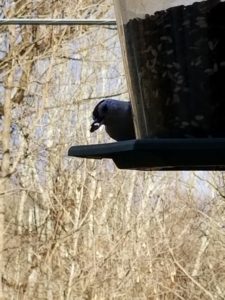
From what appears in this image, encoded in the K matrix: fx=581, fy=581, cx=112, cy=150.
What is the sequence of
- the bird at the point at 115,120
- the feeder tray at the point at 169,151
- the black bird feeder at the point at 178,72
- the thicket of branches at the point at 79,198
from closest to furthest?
1. the feeder tray at the point at 169,151
2. the black bird feeder at the point at 178,72
3. the bird at the point at 115,120
4. the thicket of branches at the point at 79,198

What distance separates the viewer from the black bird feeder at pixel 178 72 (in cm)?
74

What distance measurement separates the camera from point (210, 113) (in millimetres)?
743

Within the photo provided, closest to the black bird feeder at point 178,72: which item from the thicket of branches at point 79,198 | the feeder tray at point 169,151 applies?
the feeder tray at point 169,151

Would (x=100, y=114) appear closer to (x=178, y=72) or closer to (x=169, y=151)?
(x=178, y=72)

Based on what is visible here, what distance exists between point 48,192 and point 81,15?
996 millimetres

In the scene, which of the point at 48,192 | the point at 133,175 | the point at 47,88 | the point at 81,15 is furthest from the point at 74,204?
the point at 81,15

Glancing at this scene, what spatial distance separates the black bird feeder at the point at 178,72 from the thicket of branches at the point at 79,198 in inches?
76.4

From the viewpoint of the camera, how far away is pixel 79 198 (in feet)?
9.89

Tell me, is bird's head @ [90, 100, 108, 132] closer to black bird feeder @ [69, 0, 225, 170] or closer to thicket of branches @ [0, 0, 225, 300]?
black bird feeder @ [69, 0, 225, 170]

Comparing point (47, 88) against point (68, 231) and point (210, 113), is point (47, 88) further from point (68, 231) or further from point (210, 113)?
point (210, 113)

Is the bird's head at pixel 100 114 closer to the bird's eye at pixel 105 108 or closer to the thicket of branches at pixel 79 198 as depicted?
the bird's eye at pixel 105 108

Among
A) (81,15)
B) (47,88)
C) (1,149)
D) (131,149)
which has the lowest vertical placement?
(131,149)

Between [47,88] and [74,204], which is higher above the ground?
[47,88]

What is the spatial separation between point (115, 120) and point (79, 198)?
7.04ft
